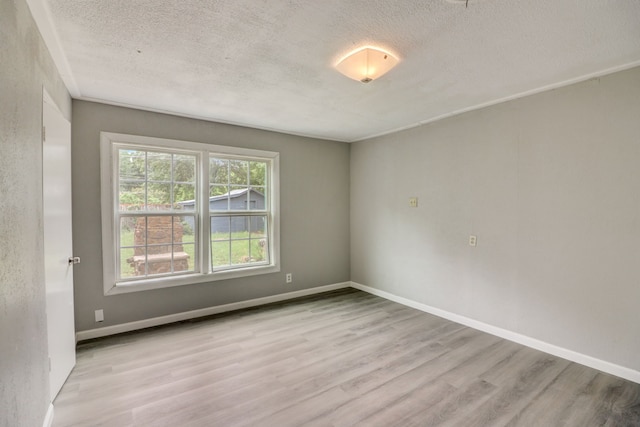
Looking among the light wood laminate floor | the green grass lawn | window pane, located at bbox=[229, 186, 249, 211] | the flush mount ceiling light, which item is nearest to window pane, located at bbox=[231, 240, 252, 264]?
the green grass lawn

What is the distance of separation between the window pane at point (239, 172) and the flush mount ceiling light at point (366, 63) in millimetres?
2073

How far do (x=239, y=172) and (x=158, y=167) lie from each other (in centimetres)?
95

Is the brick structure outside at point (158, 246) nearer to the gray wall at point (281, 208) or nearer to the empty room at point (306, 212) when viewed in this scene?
the empty room at point (306, 212)

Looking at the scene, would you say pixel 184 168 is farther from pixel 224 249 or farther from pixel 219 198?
pixel 224 249

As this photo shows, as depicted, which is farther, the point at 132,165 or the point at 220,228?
the point at 220,228

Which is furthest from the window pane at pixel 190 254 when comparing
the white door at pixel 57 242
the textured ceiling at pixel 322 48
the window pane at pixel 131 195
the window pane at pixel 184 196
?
the textured ceiling at pixel 322 48

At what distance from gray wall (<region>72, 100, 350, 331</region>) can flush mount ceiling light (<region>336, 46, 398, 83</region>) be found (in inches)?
81.4

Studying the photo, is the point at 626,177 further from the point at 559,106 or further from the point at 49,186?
the point at 49,186

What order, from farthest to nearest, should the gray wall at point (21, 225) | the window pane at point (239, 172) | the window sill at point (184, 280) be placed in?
1. the window pane at point (239, 172)
2. the window sill at point (184, 280)
3. the gray wall at point (21, 225)

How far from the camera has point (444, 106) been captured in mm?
3170

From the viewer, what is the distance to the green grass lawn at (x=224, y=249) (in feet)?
10.4

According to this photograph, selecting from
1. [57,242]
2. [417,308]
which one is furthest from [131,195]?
[417,308]

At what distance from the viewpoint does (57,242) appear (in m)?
2.06

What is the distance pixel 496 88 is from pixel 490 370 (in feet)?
8.04
